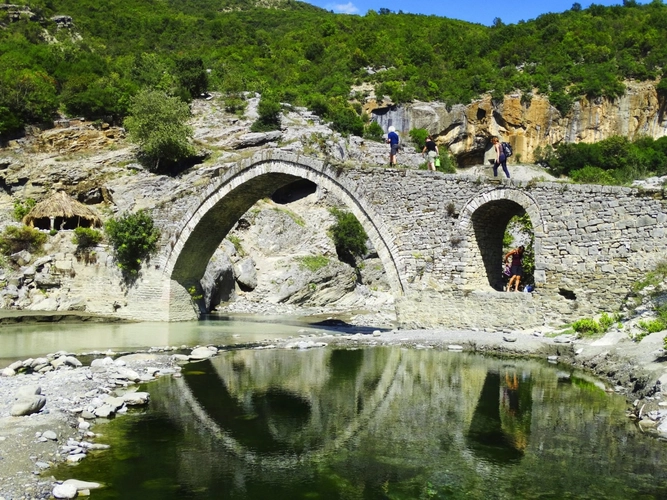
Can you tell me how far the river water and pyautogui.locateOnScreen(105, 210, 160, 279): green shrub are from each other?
26.7ft

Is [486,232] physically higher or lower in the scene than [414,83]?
lower

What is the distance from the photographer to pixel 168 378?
30.3 feet

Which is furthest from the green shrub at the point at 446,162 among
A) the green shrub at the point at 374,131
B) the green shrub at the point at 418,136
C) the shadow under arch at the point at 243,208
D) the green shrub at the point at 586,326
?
the green shrub at the point at 586,326

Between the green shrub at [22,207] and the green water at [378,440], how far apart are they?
13846mm

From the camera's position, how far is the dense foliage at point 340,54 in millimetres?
31980

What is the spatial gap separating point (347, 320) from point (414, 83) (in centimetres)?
2624

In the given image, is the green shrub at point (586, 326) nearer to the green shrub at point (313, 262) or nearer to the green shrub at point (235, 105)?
the green shrub at point (313, 262)

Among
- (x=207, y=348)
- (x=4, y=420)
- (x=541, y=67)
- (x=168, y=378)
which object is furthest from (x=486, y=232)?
(x=541, y=67)

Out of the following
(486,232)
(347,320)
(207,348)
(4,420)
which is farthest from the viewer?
(347,320)

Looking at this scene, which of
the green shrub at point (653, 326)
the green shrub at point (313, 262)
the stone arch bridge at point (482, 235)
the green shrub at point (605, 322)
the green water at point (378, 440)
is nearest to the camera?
the green water at point (378, 440)

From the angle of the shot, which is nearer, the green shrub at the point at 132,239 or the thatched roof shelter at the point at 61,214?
the green shrub at the point at 132,239

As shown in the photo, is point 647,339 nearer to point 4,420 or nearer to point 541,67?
point 4,420

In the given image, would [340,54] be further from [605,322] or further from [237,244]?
[605,322]

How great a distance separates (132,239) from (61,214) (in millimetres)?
3795
